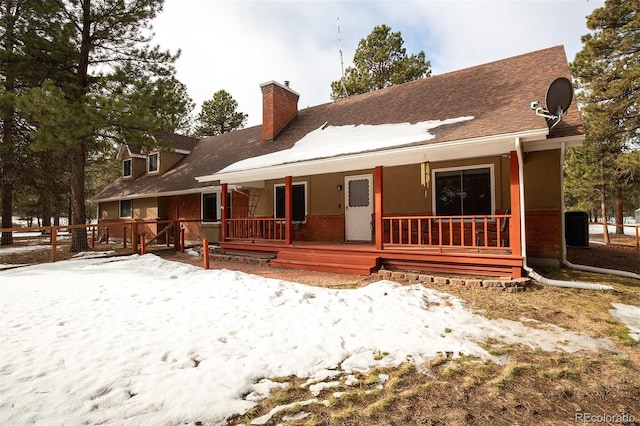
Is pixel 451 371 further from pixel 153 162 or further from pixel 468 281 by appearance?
pixel 153 162

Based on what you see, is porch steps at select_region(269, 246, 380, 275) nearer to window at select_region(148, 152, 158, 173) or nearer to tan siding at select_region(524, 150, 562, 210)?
tan siding at select_region(524, 150, 562, 210)

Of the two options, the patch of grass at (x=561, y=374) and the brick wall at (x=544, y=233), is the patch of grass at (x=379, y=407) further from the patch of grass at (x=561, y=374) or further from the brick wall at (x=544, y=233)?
the brick wall at (x=544, y=233)

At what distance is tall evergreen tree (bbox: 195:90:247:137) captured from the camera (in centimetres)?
3016

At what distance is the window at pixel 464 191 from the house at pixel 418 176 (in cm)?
3

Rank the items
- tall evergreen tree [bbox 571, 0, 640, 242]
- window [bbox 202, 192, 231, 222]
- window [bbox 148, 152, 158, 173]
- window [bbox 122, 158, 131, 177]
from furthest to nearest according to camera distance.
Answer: window [bbox 122, 158, 131, 177]
window [bbox 148, 152, 158, 173]
window [bbox 202, 192, 231, 222]
tall evergreen tree [bbox 571, 0, 640, 242]

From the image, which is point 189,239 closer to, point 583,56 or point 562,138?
point 562,138

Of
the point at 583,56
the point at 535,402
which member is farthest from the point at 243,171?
the point at 583,56

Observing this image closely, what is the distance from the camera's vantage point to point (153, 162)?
58.5 ft

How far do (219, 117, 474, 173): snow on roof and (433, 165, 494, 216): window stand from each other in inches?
57.6

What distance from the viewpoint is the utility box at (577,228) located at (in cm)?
1055

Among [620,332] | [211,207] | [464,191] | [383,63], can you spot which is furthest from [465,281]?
[383,63]

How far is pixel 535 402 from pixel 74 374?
4000 mm

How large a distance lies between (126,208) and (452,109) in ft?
60.1

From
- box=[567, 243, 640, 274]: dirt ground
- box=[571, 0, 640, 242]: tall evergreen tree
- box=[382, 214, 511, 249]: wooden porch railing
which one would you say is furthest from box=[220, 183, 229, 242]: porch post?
box=[571, 0, 640, 242]: tall evergreen tree
